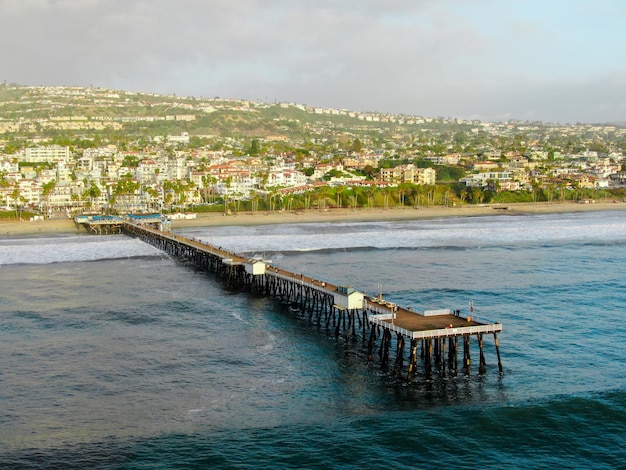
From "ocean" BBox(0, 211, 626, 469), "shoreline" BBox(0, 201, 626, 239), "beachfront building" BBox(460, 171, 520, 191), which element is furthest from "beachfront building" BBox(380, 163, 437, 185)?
"ocean" BBox(0, 211, 626, 469)

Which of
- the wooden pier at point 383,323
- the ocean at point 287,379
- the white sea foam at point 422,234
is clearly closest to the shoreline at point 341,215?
the white sea foam at point 422,234

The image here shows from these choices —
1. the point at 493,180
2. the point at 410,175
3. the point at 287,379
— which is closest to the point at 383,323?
the point at 287,379

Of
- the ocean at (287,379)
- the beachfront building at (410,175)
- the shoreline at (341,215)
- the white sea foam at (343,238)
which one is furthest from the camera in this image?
the beachfront building at (410,175)

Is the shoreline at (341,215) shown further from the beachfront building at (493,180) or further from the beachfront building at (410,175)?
the beachfront building at (410,175)

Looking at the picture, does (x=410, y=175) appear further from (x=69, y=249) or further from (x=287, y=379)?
(x=287, y=379)

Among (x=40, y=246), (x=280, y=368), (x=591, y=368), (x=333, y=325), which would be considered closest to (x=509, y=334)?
(x=591, y=368)

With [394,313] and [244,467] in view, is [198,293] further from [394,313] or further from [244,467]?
[244,467]
